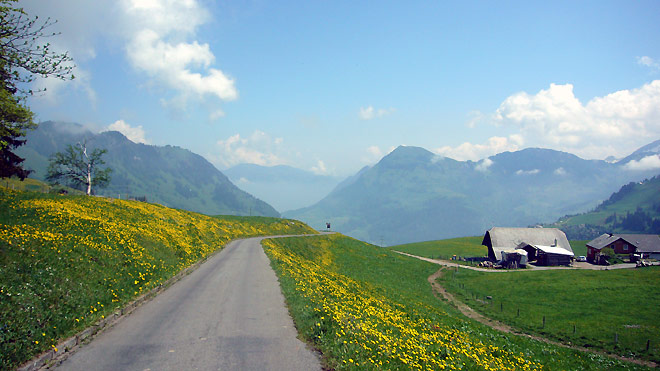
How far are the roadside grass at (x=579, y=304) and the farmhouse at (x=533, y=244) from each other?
28.2 meters

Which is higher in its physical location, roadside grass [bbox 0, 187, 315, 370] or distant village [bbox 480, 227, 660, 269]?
roadside grass [bbox 0, 187, 315, 370]

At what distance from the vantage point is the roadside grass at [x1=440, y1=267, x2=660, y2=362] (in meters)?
33.5

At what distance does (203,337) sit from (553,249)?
104 m

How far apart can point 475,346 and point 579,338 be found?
74.3 feet

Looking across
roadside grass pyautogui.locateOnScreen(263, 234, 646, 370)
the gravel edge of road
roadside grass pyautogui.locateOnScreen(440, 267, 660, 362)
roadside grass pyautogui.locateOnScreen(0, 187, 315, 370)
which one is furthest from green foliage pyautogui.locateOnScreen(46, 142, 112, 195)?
roadside grass pyautogui.locateOnScreen(440, 267, 660, 362)

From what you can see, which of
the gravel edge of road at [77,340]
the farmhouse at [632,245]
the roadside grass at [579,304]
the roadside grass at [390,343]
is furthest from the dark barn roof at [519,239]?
the gravel edge of road at [77,340]

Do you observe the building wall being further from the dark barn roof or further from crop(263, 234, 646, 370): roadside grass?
crop(263, 234, 646, 370): roadside grass

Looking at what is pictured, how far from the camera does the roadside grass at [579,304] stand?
3350 centimetres

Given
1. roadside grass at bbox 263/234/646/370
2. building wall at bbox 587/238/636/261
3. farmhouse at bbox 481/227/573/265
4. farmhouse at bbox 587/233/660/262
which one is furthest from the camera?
building wall at bbox 587/238/636/261

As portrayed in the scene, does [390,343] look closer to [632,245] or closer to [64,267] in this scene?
[64,267]

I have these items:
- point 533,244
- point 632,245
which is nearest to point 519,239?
point 533,244

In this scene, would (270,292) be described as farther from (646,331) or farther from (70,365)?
(646,331)

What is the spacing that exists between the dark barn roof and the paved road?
96.8 meters

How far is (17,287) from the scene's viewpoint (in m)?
14.1
